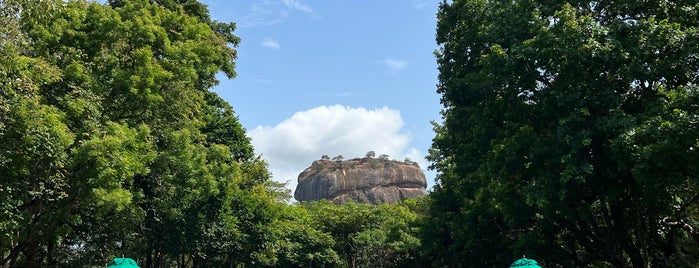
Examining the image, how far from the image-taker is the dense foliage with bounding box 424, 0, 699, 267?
1062 cm

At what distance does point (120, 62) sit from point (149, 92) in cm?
153

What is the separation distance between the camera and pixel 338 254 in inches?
1641

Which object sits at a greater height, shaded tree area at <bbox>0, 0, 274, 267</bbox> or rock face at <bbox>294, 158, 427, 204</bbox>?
rock face at <bbox>294, 158, 427, 204</bbox>

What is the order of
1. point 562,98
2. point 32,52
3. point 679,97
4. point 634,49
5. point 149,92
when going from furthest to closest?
point 149,92, point 32,52, point 562,98, point 634,49, point 679,97

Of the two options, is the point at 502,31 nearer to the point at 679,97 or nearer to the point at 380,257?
the point at 679,97

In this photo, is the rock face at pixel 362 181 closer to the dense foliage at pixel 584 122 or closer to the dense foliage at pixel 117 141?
the dense foliage at pixel 117 141

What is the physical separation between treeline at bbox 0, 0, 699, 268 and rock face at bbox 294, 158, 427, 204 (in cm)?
7085

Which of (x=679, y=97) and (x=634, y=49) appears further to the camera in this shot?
(x=634, y=49)

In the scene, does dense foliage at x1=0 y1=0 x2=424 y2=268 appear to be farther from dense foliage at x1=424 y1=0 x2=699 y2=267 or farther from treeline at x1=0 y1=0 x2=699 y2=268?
dense foliage at x1=424 y1=0 x2=699 y2=267

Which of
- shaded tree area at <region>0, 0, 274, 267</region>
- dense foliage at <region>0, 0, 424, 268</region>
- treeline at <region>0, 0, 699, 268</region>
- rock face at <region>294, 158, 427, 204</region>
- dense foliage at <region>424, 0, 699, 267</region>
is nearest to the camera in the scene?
dense foliage at <region>424, 0, 699, 267</region>

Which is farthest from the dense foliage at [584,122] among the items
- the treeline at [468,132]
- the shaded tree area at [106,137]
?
the shaded tree area at [106,137]

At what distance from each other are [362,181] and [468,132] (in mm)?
77946

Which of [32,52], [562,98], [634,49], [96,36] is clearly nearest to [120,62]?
[96,36]

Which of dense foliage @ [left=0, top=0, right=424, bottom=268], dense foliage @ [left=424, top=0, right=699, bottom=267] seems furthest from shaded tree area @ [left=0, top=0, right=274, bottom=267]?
dense foliage @ [left=424, top=0, right=699, bottom=267]
